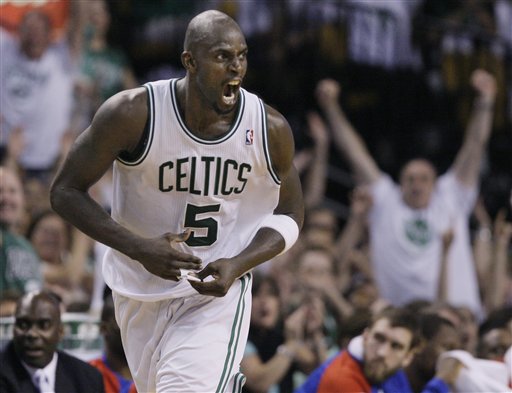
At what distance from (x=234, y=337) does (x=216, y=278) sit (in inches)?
14.0

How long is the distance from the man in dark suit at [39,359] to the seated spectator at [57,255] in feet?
7.07

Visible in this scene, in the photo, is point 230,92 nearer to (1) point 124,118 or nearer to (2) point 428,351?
(1) point 124,118

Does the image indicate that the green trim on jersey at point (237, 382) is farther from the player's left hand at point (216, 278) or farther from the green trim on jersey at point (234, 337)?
the player's left hand at point (216, 278)

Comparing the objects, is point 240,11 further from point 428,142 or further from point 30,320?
point 30,320

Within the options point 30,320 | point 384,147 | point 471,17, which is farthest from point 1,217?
point 471,17

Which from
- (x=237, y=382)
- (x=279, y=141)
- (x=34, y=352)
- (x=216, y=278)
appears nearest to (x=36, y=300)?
(x=34, y=352)

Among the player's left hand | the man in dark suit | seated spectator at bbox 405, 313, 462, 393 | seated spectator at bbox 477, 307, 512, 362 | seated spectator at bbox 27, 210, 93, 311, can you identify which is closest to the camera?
the player's left hand

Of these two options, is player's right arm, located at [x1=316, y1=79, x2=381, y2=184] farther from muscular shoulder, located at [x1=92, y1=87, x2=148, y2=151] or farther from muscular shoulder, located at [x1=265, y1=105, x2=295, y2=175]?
muscular shoulder, located at [x1=92, y1=87, x2=148, y2=151]

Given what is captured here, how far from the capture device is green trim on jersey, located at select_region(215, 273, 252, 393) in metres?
5.21

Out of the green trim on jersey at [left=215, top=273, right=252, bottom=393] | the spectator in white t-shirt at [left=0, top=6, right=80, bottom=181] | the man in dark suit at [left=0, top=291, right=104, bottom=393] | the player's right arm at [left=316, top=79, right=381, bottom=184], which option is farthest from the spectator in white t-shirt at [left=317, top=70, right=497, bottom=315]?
the green trim on jersey at [left=215, top=273, right=252, bottom=393]

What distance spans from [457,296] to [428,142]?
296 centimetres

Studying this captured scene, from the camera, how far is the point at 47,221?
888 cm

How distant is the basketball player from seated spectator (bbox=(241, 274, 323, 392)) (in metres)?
2.68

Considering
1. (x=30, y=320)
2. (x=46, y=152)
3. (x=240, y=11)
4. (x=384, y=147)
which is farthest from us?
(x=384, y=147)
